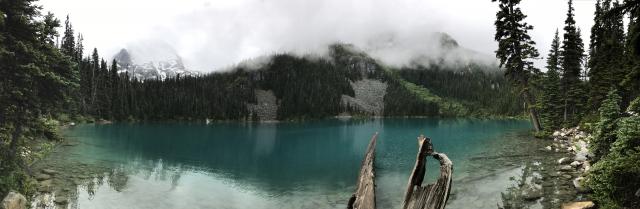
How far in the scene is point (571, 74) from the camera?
5288 centimetres

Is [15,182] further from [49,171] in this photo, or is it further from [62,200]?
[49,171]

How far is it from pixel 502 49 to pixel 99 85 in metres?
159

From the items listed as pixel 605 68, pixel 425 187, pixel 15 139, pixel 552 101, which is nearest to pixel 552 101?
pixel 552 101

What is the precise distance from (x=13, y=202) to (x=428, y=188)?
2201 centimetres

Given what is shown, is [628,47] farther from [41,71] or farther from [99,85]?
[99,85]

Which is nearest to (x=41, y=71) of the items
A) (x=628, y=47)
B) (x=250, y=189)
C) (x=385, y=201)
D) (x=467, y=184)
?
(x=250, y=189)

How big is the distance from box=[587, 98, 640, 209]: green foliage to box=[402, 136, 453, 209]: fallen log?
12.7 m

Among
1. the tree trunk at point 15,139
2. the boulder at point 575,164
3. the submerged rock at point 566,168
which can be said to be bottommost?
the submerged rock at point 566,168

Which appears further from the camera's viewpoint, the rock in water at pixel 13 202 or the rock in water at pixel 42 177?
the rock in water at pixel 42 177

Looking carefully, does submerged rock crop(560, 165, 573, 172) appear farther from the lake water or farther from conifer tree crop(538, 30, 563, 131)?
conifer tree crop(538, 30, 563, 131)

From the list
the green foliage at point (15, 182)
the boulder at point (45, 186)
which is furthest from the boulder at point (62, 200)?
the boulder at point (45, 186)

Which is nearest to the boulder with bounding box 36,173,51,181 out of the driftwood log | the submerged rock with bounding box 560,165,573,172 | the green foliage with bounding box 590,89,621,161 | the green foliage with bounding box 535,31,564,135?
the driftwood log

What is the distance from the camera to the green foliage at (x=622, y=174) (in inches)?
578

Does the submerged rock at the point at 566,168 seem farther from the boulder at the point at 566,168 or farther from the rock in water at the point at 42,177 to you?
the rock in water at the point at 42,177
